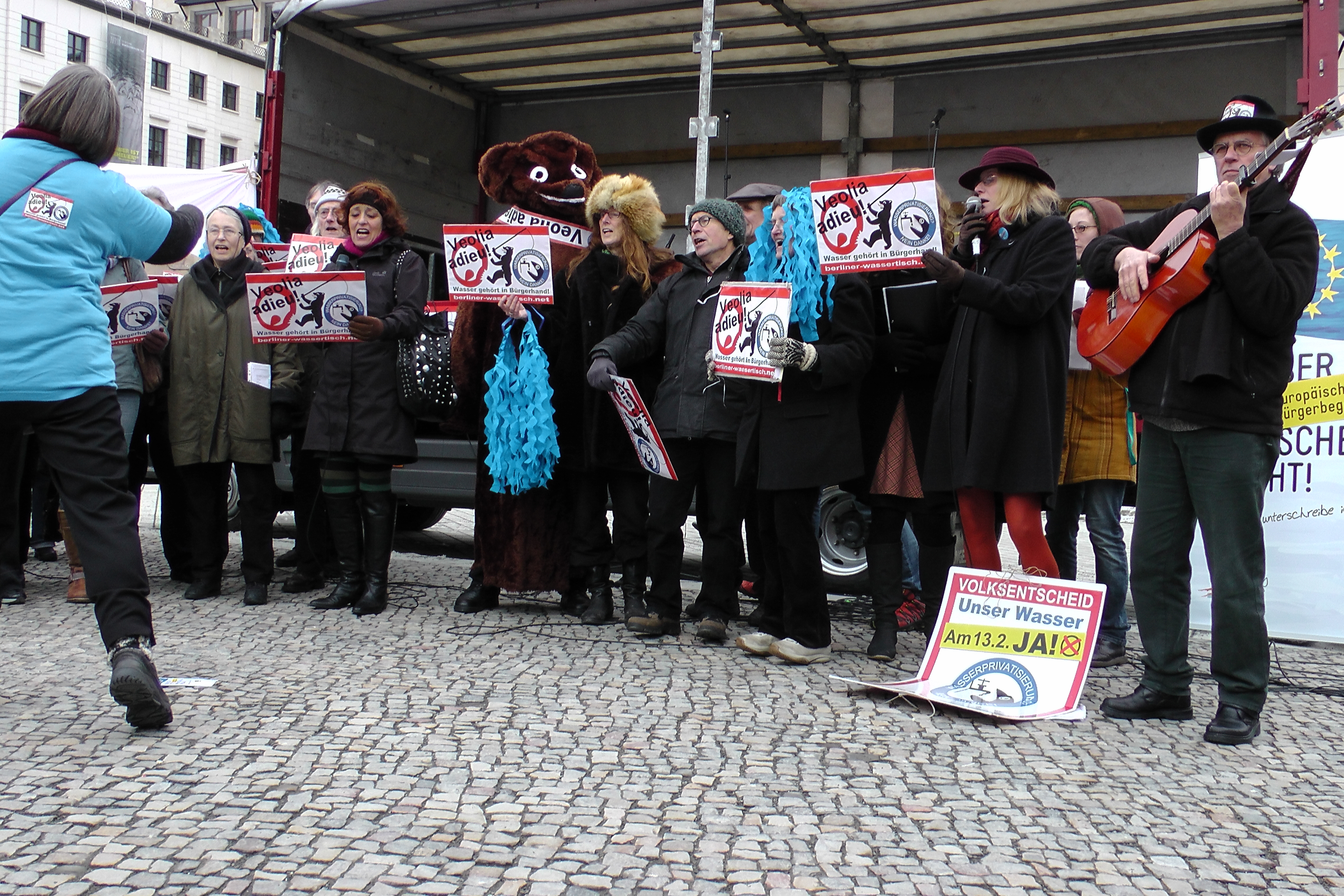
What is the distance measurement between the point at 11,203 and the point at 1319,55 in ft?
16.1

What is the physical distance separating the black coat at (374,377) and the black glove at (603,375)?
1.12m

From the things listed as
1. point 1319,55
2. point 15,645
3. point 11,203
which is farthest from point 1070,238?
point 15,645

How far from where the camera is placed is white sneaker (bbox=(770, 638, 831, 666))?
4660mm

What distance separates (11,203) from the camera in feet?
11.6

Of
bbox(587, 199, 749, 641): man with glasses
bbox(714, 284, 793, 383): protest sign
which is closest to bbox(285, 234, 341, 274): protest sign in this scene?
bbox(587, 199, 749, 641): man with glasses

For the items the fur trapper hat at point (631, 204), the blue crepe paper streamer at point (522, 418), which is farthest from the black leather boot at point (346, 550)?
the fur trapper hat at point (631, 204)

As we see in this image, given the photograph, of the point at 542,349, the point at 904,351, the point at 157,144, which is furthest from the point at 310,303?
the point at 157,144

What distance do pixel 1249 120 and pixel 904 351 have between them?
141 cm

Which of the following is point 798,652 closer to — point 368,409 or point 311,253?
point 368,409

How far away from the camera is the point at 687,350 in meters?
5.02

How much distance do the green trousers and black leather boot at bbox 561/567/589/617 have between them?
2.54 m

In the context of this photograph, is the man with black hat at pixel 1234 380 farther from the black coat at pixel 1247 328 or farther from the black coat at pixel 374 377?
the black coat at pixel 374 377

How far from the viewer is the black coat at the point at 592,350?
5.37m

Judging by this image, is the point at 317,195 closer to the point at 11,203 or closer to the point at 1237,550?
the point at 11,203
